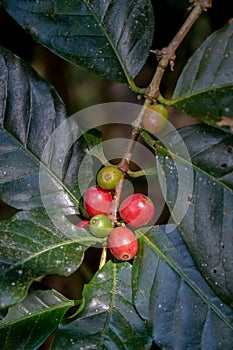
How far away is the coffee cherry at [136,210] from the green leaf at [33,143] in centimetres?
17

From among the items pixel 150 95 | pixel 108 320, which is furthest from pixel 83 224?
pixel 150 95

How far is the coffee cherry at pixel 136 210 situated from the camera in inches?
47.8

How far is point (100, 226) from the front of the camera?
120 centimetres

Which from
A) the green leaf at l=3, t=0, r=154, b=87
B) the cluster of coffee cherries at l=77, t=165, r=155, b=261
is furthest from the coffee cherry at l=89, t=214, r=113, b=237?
the green leaf at l=3, t=0, r=154, b=87

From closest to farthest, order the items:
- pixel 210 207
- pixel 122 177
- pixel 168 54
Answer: pixel 210 207 → pixel 122 177 → pixel 168 54

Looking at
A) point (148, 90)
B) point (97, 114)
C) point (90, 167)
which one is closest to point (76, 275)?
point (97, 114)

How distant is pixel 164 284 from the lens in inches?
48.8

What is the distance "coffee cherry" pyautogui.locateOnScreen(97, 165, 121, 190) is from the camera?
1230 millimetres

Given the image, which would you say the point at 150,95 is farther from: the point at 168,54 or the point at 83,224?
the point at 83,224

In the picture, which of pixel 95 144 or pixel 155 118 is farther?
pixel 95 144

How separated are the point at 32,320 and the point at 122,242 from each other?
272 millimetres

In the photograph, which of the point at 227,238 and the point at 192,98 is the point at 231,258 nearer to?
the point at 227,238

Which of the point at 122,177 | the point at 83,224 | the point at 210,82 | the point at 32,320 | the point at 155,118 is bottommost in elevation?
the point at 32,320

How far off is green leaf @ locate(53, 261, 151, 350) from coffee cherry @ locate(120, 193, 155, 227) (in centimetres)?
12
